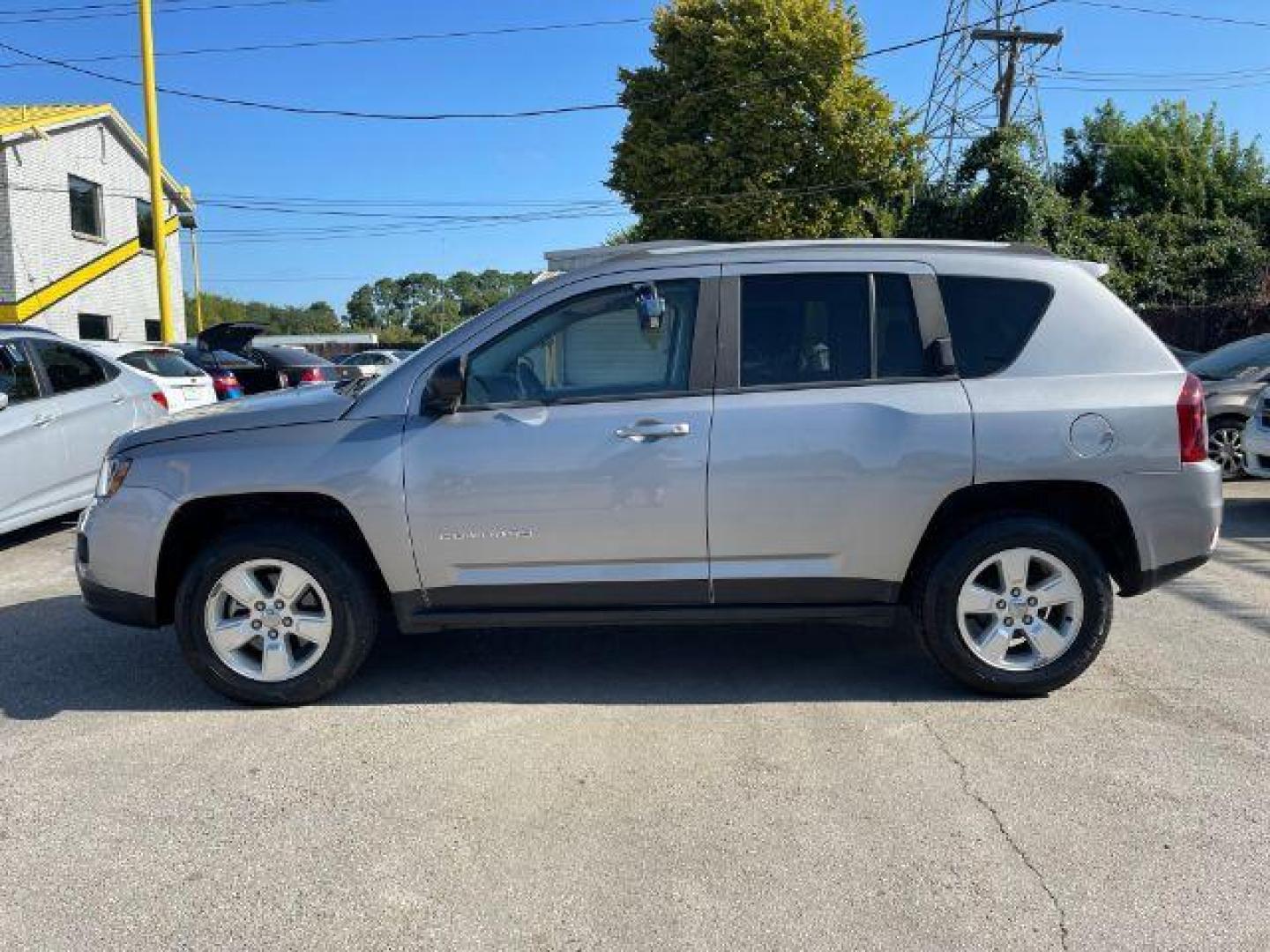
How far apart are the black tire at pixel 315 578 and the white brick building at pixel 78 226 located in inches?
756

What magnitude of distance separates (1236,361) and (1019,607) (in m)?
7.95

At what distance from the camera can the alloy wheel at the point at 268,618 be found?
4.34 m

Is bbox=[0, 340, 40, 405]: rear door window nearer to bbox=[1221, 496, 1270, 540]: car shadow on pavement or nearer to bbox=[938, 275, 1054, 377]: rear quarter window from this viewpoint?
bbox=[938, 275, 1054, 377]: rear quarter window

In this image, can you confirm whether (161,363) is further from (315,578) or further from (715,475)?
(715,475)

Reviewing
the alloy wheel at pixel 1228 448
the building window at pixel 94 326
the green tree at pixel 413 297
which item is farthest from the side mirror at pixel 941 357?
the green tree at pixel 413 297

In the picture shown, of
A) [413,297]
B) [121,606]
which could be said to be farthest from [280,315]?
[121,606]

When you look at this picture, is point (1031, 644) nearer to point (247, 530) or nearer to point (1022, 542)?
point (1022, 542)

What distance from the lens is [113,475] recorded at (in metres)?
4.50

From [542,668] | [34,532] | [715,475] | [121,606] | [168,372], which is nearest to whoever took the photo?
[715,475]

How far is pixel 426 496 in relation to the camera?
4.24m

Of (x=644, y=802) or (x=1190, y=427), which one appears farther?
(x=1190, y=427)

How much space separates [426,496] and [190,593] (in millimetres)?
1096

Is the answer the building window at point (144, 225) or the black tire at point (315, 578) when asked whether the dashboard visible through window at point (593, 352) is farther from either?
the building window at point (144, 225)

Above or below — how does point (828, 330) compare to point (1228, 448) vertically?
above
